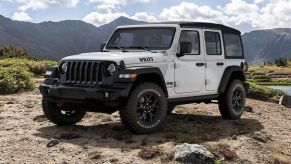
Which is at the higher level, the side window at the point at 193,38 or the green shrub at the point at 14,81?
the side window at the point at 193,38

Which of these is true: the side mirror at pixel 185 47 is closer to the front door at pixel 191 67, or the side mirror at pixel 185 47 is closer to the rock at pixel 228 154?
the front door at pixel 191 67

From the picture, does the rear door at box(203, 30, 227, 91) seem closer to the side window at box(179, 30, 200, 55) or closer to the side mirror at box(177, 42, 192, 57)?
the side window at box(179, 30, 200, 55)

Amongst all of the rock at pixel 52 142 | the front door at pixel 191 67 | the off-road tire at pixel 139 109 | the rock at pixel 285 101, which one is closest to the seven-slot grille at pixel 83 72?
the off-road tire at pixel 139 109

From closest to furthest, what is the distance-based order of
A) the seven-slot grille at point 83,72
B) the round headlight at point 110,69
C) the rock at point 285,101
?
the round headlight at point 110,69, the seven-slot grille at point 83,72, the rock at point 285,101

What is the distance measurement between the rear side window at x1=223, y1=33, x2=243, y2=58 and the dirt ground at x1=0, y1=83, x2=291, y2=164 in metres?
1.84

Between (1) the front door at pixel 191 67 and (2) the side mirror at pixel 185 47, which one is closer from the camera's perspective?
(2) the side mirror at pixel 185 47

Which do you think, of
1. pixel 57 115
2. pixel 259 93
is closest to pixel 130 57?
pixel 57 115

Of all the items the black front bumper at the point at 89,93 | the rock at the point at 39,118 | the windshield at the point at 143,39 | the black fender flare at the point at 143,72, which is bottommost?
the rock at the point at 39,118

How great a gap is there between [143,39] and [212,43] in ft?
6.83

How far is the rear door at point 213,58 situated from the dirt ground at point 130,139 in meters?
1.09

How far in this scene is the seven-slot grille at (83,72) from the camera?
362 inches

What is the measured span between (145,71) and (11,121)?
13.8 ft

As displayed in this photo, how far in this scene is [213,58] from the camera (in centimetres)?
1168

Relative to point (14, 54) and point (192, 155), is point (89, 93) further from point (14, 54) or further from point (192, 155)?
point (14, 54)
